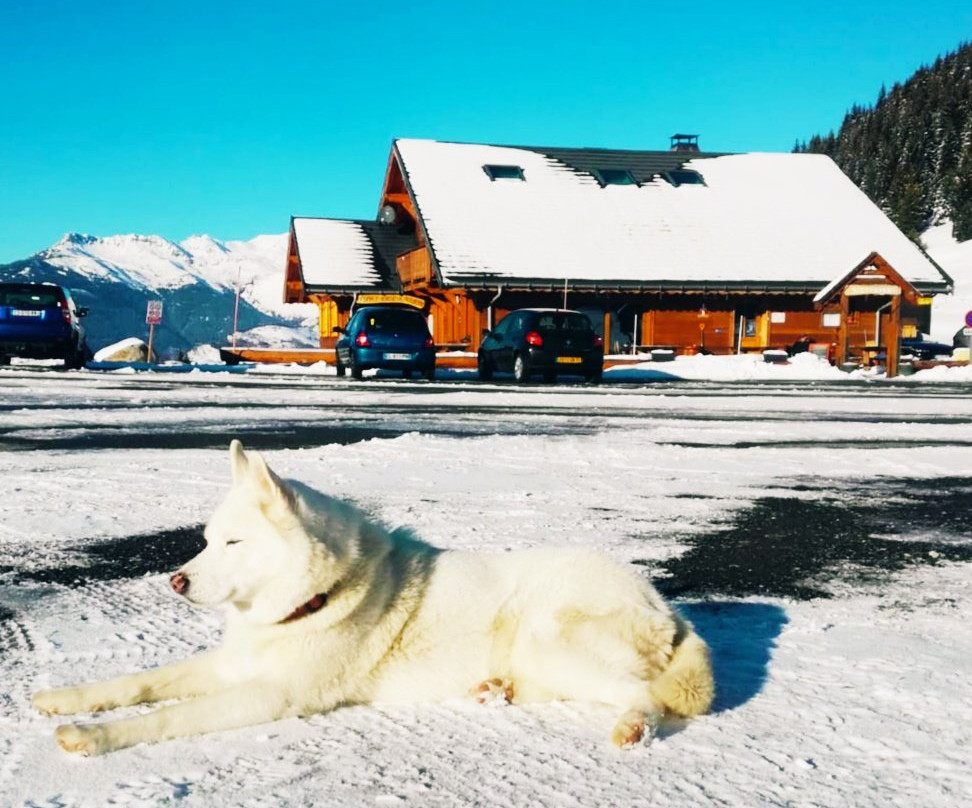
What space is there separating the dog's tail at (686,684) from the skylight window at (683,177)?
43.5 meters

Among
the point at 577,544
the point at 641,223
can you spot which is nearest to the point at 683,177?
the point at 641,223

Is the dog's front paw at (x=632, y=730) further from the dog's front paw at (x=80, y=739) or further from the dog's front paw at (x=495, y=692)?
the dog's front paw at (x=80, y=739)

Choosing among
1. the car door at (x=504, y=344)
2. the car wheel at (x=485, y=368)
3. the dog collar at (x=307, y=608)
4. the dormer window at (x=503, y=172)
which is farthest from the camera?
the dormer window at (x=503, y=172)

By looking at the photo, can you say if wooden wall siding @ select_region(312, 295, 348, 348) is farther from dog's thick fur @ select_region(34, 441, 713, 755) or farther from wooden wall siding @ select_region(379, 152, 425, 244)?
dog's thick fur @ select_region(34, 441, 713, 755)

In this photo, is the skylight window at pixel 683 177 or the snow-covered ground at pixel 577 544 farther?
the skylight window at pixel 683 177

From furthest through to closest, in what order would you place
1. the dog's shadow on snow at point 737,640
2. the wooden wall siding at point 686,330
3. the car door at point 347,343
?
1. the wooden wall siding at point 686,330
2. the car door at point 347,343
3. the dog's shadow on snow at point 737,640

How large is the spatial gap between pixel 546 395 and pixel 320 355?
61.3 feet

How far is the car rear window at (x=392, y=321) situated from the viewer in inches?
950

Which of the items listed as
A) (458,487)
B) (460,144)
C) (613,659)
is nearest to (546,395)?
(458,487)

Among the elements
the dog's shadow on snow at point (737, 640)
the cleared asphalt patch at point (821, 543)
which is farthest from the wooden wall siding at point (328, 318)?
the dog's shadow on snow at point (737, 640)

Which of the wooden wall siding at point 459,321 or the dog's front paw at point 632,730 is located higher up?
the wooden wall siding at point 459,321

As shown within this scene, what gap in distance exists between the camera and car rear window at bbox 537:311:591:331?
23375 millimetres

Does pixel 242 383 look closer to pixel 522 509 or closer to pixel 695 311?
pixel 522 509

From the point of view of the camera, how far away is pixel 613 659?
2920 mm
